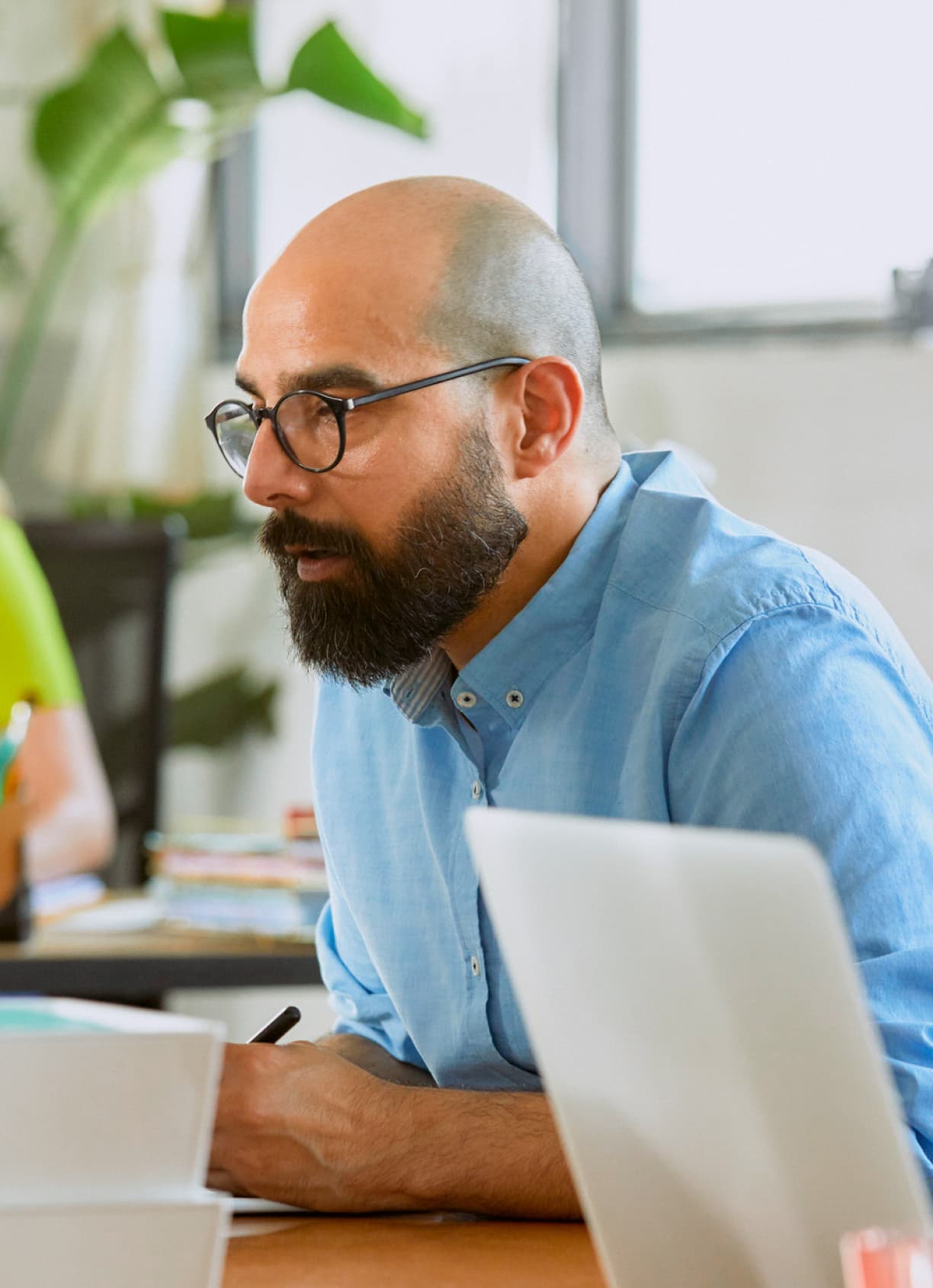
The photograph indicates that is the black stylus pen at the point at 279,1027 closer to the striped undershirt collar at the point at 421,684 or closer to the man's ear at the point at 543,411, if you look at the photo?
the striped undershirt collar at the point at 421,684

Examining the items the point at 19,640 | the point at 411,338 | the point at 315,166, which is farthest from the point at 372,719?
the point at 315,166

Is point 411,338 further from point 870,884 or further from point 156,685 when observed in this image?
point 156,685

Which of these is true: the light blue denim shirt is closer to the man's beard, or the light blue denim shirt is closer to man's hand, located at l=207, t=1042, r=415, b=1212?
the man's beard

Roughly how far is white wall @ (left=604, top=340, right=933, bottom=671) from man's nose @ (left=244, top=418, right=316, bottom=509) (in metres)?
1.59

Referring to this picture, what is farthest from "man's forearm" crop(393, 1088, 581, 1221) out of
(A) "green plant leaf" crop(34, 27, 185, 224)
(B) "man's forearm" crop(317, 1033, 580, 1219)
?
(A) "green plant leaf" crop(34, 27, 185, 224)

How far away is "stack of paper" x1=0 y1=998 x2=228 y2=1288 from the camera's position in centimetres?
60

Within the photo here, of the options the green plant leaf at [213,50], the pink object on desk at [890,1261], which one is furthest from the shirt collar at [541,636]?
the green plant leaf at [213,50]

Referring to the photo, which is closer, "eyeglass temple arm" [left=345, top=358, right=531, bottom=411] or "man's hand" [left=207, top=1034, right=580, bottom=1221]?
"man's hand" [left=207, top=1034, right=580, bottom=1221]

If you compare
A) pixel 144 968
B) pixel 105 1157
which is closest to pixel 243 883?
pixel 144 968

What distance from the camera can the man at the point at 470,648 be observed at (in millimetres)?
927

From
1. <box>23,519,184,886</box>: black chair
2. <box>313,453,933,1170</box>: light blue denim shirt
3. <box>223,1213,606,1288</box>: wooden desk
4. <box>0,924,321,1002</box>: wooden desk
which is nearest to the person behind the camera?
<box>223,1213,606,1288</box>: wooden desk

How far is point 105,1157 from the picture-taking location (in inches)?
23.9

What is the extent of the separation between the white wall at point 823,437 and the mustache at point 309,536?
157cm

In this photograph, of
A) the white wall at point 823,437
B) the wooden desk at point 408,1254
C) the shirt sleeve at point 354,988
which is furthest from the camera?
the white wall at point 823,437
